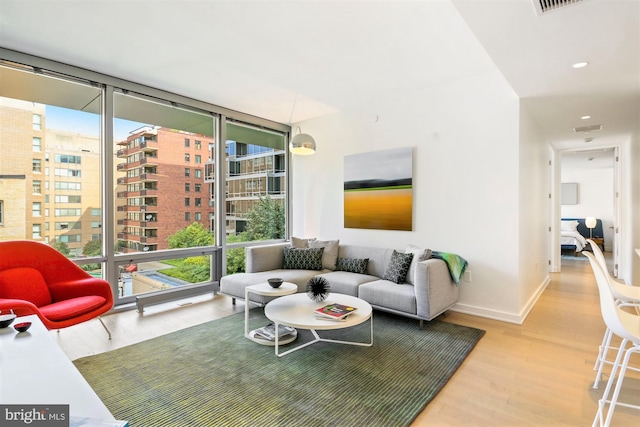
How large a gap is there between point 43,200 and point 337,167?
3.75 metres

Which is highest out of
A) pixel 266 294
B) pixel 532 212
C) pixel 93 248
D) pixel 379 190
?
pixel 379 190

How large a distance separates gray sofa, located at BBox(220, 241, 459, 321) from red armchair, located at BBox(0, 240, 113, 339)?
1464 mm

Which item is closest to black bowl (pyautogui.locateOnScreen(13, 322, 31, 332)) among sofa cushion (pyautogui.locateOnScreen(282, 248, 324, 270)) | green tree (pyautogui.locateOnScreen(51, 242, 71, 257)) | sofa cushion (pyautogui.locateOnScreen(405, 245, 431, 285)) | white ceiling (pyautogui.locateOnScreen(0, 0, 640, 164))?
white ceiling (pyautogui.locateOnScreen(0, 0, 640, 164))

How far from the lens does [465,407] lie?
6.77 feet

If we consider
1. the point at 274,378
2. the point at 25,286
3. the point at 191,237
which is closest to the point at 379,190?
the point at 191,237

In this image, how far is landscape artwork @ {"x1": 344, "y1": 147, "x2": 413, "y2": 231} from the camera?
4.38 meters

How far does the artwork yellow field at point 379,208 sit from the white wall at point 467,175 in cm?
11

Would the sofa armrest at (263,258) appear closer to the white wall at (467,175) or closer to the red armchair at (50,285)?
the white wall at (467,175)

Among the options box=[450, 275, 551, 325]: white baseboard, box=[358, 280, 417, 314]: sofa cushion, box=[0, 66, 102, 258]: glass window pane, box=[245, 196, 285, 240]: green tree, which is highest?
box=[0, 66, 102, 258]: glass window pane

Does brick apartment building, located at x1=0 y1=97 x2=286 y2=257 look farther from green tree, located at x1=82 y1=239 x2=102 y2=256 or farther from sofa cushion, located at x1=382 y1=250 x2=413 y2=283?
sofa cushion, located at x1=382 y1=250 x2=413 y2=283

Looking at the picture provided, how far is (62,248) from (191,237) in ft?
4.96

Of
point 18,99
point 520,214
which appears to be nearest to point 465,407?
point 520,214

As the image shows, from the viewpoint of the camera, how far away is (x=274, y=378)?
2389 mm

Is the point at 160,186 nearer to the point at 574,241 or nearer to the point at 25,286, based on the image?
the point at 25,286
